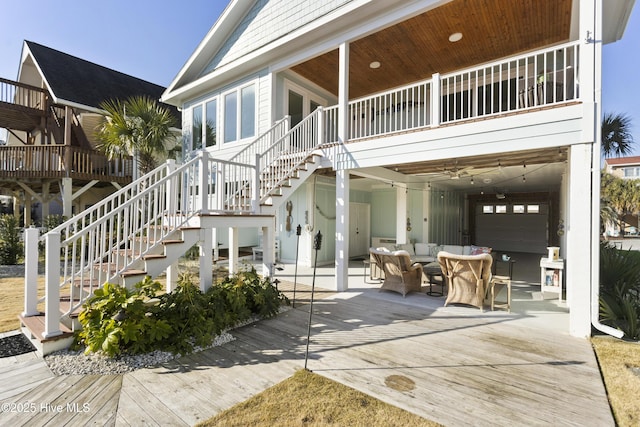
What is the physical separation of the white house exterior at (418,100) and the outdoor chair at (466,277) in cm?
122

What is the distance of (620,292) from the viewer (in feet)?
16.3

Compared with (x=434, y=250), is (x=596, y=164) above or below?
above

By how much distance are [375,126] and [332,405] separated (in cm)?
545

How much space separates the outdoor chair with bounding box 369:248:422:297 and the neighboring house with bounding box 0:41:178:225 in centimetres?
1254

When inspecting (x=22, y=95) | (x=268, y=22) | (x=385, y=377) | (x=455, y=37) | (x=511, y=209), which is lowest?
(x=385, y=377)

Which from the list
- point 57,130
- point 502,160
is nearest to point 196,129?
point 57,130

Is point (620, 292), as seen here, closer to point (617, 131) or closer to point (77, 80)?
point (617, 131)

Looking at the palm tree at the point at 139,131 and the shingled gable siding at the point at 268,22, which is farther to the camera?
the palm tree at the point at 139,131

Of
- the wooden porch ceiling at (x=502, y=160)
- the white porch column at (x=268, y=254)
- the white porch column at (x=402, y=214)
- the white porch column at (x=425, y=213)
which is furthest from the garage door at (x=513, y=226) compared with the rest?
the white porch column at (x=268, y=254)

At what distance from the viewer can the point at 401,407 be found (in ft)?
8.84

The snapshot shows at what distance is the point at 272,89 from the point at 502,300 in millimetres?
7900

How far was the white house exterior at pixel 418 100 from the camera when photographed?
14.5ft

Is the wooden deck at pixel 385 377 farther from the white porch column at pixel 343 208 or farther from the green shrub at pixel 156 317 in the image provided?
the white porch column at pixel 343 208

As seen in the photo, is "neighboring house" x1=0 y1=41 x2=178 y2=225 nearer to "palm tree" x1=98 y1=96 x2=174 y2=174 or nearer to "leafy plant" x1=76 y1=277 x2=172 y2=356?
"palm tree" x1=98 y1=96 x2=174 y2=174
